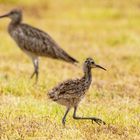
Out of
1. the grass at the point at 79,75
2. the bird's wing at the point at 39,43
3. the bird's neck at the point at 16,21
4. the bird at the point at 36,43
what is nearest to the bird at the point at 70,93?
the grass at the point at 79,75

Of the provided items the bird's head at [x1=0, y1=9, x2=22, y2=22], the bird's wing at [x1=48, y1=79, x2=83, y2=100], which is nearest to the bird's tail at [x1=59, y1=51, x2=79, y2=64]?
the bird's head at [x1=0, y1=9, x2=22, y2=22]

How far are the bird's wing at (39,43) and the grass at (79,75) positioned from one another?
64cm

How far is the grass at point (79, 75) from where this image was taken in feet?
35.8

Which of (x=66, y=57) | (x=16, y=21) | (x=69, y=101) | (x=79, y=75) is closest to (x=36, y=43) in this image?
(x=66, y=57)

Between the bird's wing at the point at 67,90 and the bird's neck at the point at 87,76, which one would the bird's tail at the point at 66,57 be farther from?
the bird's wing at the point at 67,90

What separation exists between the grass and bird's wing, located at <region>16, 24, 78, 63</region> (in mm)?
644

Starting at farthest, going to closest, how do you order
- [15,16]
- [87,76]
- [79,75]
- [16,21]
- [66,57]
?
[15,16] < [79,75] < [16,21] < [66,57] < [87,76]

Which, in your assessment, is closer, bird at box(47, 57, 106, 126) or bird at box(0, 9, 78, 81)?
bird at box(47, 57, 106, 126)

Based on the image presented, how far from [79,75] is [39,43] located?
2.11 m

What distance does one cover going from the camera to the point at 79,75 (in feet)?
67.4

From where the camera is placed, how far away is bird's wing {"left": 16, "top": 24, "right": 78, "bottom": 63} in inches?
741

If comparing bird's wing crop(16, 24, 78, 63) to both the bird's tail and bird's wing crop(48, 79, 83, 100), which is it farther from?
bird's wing crop(48, 79, 83, 100)

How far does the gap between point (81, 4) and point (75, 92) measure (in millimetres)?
36719

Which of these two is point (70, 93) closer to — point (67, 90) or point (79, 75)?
point (67, 90)
